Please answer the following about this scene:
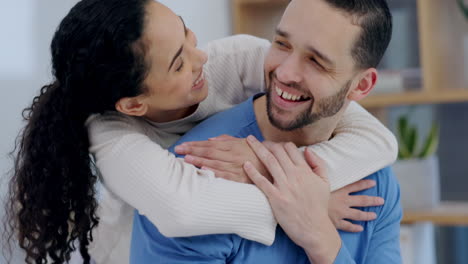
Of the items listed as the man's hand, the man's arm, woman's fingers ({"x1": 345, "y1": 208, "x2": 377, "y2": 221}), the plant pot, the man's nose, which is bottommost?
the plant pot

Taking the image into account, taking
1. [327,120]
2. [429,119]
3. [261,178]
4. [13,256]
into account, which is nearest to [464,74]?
[429,119]

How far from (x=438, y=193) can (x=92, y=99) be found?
2200 mm

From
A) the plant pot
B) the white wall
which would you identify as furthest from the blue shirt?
the plant pot

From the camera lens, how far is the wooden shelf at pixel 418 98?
108 inches

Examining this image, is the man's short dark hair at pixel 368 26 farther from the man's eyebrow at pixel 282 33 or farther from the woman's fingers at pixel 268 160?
the woman's fingers at pixel 268 160

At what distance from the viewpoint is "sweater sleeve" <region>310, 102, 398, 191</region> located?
1343mm

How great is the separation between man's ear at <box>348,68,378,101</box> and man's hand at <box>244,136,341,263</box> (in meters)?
0.21

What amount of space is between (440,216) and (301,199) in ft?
5.43

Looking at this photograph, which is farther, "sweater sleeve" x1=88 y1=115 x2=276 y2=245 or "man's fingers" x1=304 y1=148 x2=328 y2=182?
"man's fingers" x1=304 y1=148 x2=328 y2=182

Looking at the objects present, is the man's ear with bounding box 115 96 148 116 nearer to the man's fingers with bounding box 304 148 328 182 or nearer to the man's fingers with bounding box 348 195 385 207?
the man's fingers with bounding box 304 148 328 182

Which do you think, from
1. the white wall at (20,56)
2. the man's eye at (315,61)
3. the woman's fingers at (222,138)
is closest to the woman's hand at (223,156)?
the woman's fingers at (222,138)

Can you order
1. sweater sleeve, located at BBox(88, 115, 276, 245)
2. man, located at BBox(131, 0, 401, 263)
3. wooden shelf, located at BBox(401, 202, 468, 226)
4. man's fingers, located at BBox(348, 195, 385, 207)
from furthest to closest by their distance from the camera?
wooden shelf, located at BBox(401, 202, 468, 226)
man's fingers, located at BBox(348, 195, 385, 207)
man, located at BBox(131, 0, 401, 263)
sweater sleeve, located at BBox(88, 115, 276, 245)

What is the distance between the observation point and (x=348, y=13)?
1.36 meters

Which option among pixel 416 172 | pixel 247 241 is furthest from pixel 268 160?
pixel 416 172
